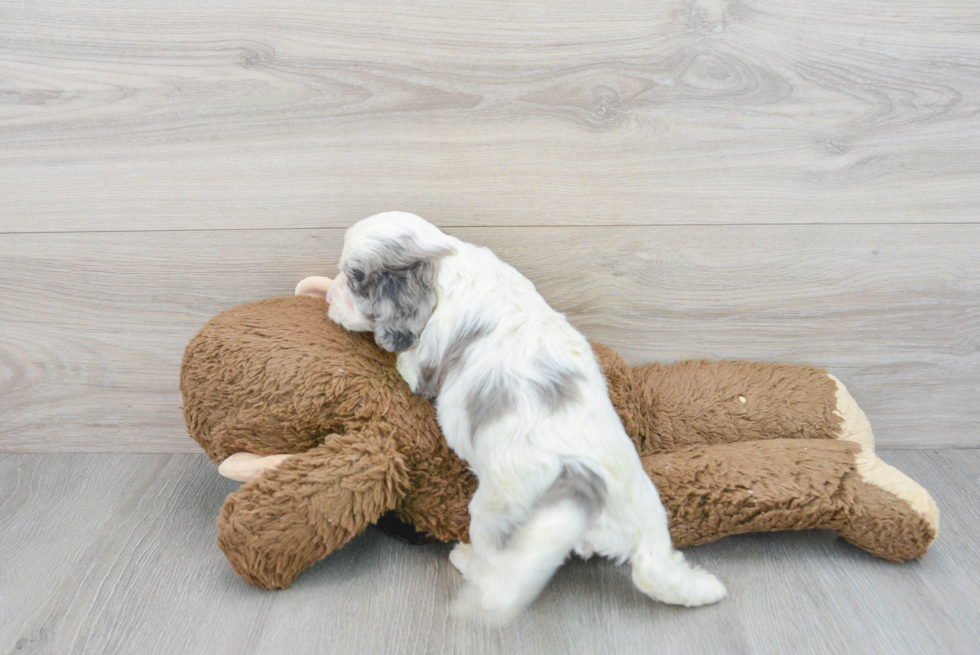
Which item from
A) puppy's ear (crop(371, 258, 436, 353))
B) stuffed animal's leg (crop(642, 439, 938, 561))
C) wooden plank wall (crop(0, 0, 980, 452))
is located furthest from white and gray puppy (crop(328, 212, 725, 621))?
wooden plank wall (crop(0, 0, 980, 452))

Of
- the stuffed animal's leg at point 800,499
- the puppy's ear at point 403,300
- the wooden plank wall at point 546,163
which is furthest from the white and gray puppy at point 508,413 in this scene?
the wooden plank wall at point 546,163

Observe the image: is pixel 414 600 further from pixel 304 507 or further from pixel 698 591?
pixel 698 591

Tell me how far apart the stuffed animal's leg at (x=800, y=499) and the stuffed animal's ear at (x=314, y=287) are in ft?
2.31

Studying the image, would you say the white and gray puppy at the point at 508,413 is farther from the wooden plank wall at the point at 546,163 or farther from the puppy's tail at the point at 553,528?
the wooden plank wall at the point at 546,163

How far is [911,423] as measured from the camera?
62.6 inches

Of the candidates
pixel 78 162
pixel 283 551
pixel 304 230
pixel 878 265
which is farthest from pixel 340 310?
pixel 878 265

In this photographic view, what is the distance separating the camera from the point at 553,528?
39.6 inches

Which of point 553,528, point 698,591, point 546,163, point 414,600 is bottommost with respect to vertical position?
point 414,600

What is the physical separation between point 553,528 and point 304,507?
0.41 meters

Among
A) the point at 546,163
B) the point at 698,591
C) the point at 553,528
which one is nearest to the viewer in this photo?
the point at 553,528

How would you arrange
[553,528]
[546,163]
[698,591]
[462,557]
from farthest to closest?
[546,163]
[462,557]
[698,591]
[553,528]

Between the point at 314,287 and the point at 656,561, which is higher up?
the point at 314,287

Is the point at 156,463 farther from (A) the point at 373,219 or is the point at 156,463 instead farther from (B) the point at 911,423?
(B) the point at 911,423

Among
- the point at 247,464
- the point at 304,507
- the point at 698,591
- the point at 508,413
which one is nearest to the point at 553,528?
the point at 508,413
